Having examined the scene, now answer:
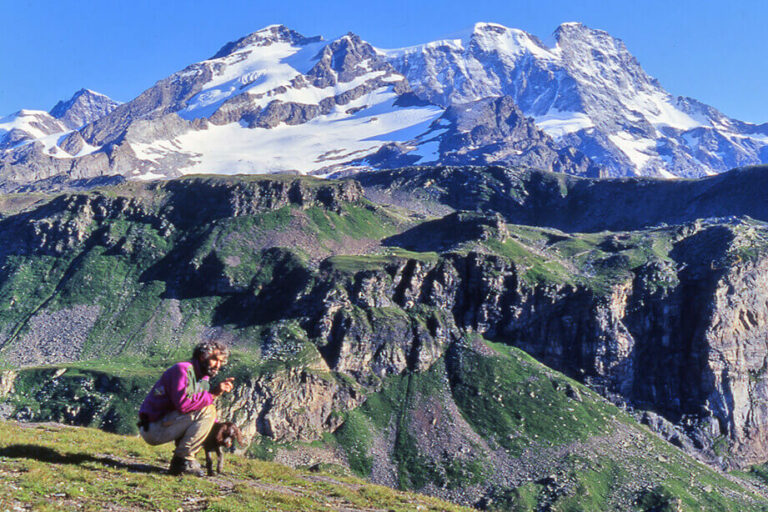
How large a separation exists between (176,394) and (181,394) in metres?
0.15

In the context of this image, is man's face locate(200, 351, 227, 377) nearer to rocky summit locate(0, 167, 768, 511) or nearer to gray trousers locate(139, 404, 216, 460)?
gray trousers locate(139, 404, 216, 460)

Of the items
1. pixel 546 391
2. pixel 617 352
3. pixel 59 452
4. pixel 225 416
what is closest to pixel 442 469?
pixel 546 391

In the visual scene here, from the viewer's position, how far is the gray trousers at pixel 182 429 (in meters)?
17.0

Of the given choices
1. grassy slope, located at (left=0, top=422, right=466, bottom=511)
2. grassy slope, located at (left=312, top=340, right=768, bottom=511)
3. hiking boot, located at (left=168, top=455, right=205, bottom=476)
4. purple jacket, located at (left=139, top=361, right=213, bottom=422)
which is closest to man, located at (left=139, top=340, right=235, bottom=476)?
purple jacket, located at (left=139, top=361, right=213, bottom=422)

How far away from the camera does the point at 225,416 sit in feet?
463

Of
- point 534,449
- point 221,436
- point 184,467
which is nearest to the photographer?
point 221,436

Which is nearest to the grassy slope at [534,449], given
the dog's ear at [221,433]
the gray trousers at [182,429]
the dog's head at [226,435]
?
the dog's head at [226,435]

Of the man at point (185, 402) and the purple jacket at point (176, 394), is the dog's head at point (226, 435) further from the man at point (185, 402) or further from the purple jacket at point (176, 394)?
the purple jacket at point (176, 394)

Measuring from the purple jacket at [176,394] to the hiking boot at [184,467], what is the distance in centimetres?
369

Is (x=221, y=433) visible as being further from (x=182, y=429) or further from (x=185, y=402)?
(x=185, y=402)

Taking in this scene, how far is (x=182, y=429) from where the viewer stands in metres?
Result: 17.3

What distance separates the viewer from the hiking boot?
19.7 m

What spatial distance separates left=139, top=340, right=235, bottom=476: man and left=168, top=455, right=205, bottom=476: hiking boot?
6.39 ft

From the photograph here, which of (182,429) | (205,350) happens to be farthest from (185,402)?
(205,350)
